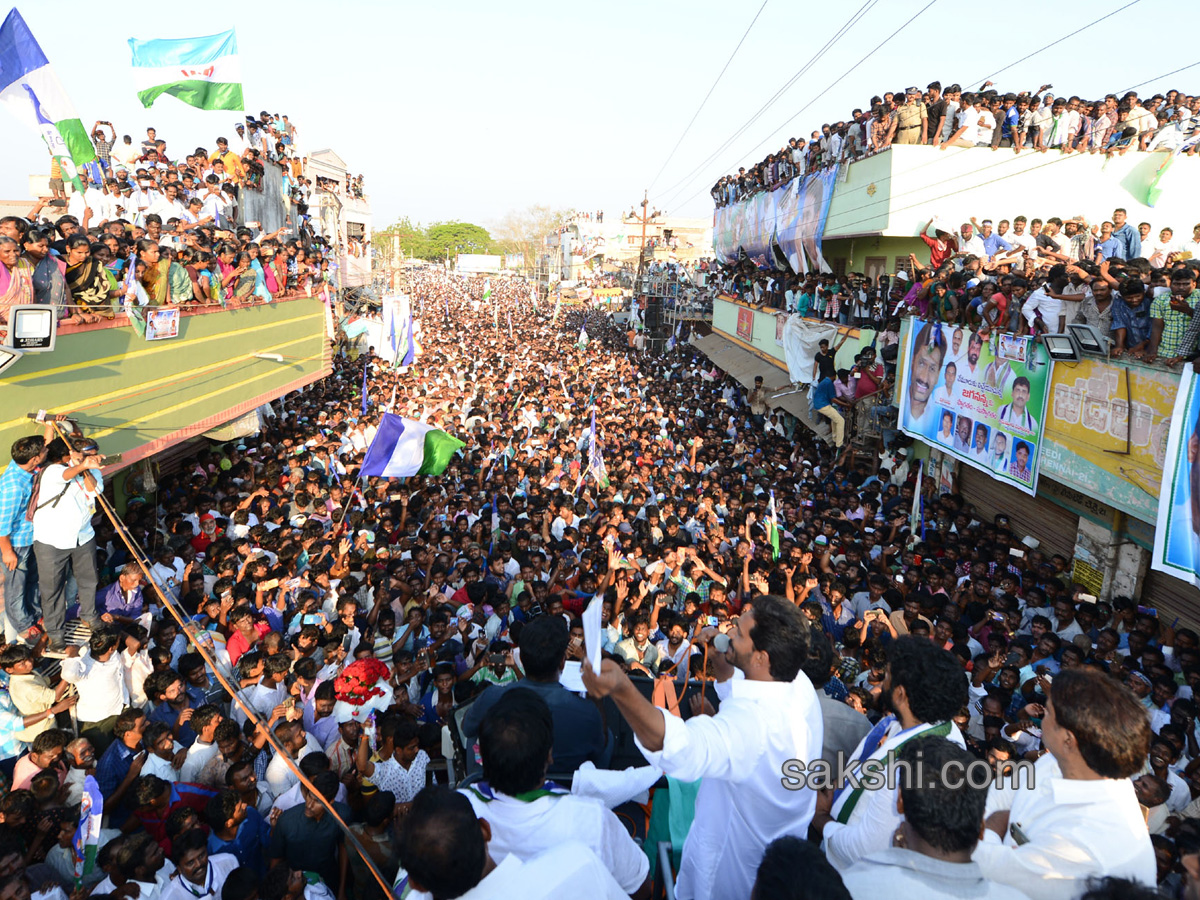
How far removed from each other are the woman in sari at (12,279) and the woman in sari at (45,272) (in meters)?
0.10

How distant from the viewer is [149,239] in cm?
776

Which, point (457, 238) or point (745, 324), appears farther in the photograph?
point (457, 238)

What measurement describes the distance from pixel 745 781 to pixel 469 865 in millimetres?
942

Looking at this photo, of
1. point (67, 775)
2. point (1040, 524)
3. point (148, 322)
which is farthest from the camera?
point (1040, 524)

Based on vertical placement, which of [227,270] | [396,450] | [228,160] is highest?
[228,160]

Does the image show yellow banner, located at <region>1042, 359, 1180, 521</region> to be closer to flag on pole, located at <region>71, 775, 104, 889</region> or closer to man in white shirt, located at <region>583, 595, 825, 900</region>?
man in white shirt, located at <region>583, 595, 825, 900</region>

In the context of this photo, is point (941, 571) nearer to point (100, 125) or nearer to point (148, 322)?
point (148, 322)

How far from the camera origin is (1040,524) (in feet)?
30.9

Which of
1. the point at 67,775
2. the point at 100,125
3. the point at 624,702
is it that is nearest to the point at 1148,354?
the point at 624,702

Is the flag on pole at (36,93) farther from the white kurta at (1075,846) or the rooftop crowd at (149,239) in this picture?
the white kurta at (1075,846)

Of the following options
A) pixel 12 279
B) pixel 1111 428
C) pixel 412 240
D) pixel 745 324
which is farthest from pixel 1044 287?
pixel 412 240

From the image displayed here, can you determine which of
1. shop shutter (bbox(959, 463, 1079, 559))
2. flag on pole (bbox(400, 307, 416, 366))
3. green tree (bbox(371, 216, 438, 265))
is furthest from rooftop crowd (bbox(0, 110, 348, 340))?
green tree (bbox(371, 216, 438, 265))

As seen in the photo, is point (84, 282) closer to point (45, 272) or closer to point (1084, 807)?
point (45, 272)

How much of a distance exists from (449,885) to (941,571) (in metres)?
6.99
